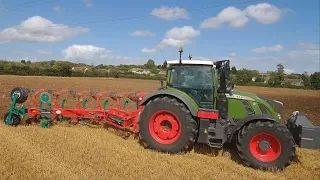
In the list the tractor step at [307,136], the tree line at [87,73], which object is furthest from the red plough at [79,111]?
the tree line at [87,73]

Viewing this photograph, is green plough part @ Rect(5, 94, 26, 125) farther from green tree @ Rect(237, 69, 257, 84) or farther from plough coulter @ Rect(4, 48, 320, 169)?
green tree @ Rect(237, 69, 257, 84)

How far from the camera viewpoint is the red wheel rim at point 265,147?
5531 mm

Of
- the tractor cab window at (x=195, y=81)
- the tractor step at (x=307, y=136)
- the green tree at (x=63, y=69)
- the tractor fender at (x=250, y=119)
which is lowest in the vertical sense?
the tractor step at (x=307, y=136)

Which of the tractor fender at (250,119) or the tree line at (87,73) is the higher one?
the tree line at (87,73)

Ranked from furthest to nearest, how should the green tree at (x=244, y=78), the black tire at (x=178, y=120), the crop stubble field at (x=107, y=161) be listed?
the green tree at (x=244, y=78) < the black tire at (x=178, y=120) < the crop stubble field at (x=107, y=161)

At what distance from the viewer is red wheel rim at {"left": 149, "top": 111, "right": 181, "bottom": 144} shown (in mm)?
6160

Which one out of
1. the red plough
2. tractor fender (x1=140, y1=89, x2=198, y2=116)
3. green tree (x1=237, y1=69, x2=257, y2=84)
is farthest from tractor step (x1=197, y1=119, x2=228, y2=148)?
green tree (x1=237, y1=69, x2=257, y2=84)

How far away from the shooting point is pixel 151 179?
4781mm

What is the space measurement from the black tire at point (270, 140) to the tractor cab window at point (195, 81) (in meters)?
1.08

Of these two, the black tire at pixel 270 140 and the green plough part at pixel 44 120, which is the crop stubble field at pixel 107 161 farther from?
the green plough part at pixel 44 120

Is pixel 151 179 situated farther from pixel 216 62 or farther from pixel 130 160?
pixel 216 62

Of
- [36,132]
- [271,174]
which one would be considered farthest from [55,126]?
[271,174]

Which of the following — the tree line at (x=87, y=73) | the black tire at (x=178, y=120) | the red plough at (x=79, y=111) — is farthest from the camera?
the tree line at (x=87, y=73)

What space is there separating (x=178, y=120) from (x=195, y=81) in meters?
0.93
